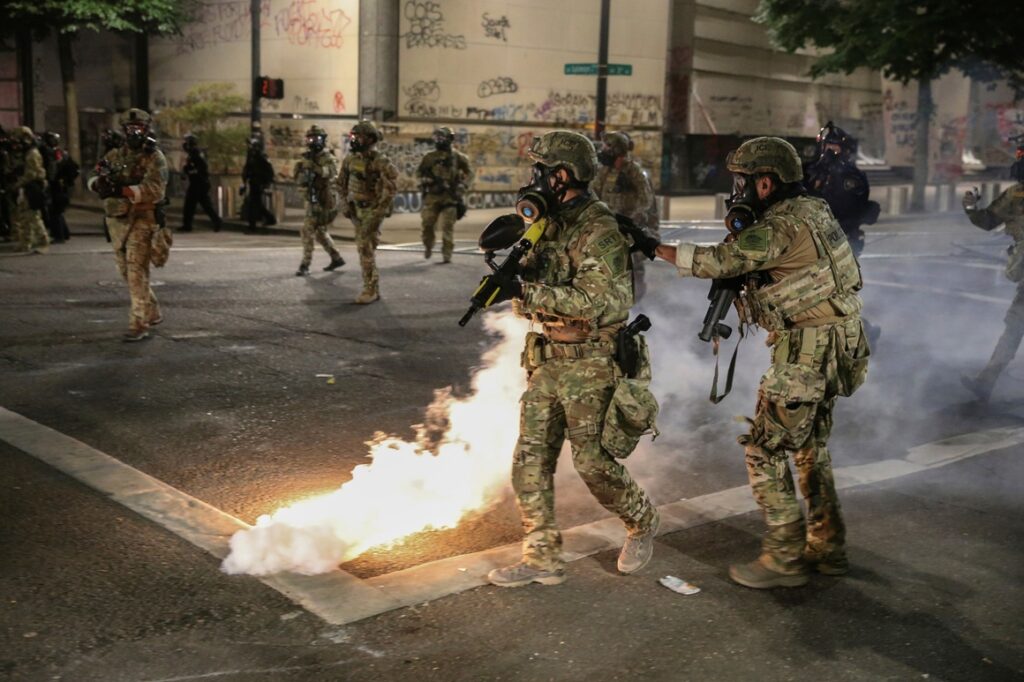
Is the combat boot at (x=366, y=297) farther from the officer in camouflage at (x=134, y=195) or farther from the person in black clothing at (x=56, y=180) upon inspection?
the person in black clothing at (x=56, y=180)

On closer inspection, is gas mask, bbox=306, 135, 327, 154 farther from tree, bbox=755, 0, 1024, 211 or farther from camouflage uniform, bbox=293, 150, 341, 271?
tree, bbox=755, 0, 1024, 211

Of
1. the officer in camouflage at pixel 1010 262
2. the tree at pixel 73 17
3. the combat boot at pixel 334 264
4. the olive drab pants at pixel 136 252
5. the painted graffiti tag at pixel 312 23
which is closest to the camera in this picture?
the officer in camouflage at pixel 1010 262

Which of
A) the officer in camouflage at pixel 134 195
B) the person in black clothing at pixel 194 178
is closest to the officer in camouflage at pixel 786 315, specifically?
the officer in camouflage at pixel 134 195

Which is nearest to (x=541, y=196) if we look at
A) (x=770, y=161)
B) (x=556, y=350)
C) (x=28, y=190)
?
(x=556, y=350)

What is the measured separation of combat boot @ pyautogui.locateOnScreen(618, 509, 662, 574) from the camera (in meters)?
4.85

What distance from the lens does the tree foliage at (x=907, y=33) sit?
74.7ft

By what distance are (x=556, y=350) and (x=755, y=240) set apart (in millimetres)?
936

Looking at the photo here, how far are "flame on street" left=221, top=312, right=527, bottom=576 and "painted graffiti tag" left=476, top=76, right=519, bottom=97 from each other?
1988cm

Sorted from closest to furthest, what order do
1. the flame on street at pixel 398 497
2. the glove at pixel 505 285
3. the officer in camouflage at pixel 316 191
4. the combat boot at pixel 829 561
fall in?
1. the glove at pixel 505 285
2. the flame on street at pixel 398 497
3. the combat boot at pixel 829 561
4. the officer in camouflage at pixel 316 191

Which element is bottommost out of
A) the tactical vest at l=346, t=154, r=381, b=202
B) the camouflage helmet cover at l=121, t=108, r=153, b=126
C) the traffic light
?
the tactical vest at l=346, t=154, r=381, b=202

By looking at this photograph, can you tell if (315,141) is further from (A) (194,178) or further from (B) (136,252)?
(A) (194,178)

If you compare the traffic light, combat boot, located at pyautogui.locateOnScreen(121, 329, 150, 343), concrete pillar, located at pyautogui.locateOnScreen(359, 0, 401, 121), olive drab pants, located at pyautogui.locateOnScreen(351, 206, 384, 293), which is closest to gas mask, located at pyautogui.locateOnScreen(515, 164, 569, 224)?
combat boot, located at pyautogui.locateOnScreen(121, 329, 150, 343)

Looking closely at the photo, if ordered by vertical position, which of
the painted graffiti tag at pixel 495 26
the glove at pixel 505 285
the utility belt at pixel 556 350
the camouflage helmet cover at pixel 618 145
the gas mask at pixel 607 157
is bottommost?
the utility belt at pixel 556 350

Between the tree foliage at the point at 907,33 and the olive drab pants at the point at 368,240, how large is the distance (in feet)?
49.7
